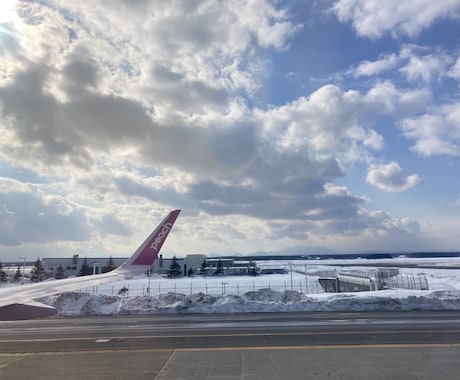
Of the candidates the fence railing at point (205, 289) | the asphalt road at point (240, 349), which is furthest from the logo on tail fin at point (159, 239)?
the fence railing at point (205, 289)

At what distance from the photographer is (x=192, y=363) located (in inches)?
348

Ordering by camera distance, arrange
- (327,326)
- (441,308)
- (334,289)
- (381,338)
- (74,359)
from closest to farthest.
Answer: (74,359) < (381,338) < (327,326) < (441,308) < (334,289)

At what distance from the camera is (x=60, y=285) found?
9266mm

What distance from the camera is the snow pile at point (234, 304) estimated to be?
66.9 ft

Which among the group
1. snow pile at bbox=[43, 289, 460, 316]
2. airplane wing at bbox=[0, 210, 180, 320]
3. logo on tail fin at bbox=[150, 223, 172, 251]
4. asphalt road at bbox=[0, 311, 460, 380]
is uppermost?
logo on tail fin at bbox=[150, 223, 172, 251]

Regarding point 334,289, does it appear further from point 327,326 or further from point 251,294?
point 327,326

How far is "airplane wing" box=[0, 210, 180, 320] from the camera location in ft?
21.7

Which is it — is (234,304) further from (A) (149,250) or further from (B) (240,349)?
(B) (240,349)

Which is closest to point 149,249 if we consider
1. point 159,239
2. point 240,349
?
point 159,239

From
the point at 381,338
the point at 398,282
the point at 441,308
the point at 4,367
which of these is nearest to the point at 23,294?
the point at 4,367

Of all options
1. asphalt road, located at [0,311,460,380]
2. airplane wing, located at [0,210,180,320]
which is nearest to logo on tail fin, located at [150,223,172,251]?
airplane wing, located at [0,210,180,320]

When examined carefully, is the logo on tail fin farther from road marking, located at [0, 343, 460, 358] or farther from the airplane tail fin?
road marking, located at [0, 343, 460, 358]

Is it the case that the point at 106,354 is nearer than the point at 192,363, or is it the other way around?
the point at 192,363

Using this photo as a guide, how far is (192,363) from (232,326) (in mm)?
6006
